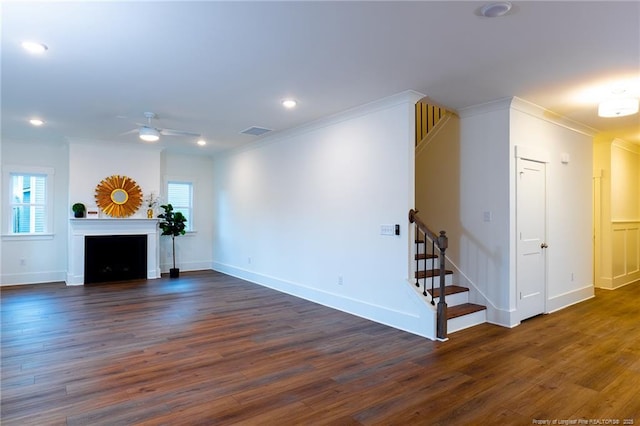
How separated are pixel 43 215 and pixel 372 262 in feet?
21.8

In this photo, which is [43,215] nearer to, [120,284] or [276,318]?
[120,284]

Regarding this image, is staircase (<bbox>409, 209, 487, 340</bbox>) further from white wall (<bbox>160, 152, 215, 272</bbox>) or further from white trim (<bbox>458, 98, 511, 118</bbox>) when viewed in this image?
white wall (<bbox>160, 152, 215, 272</bbox>)

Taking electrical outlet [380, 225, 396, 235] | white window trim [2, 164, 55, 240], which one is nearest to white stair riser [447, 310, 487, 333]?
electrical outlet [380, 225, 396, 235]

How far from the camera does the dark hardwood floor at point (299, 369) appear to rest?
2.50 meters

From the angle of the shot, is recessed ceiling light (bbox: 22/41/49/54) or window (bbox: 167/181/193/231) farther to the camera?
window (bbox: 167/181/193/231)

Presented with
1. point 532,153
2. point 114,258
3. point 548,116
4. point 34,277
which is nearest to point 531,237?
point 532,153

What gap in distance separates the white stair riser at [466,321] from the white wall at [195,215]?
631cm

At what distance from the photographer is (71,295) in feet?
20.0

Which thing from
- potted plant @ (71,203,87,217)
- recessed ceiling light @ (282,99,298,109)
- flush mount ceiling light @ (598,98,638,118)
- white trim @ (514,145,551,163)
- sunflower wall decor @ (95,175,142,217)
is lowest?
potted plant @ (71,203,87,217)

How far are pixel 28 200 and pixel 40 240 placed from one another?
0.80 m

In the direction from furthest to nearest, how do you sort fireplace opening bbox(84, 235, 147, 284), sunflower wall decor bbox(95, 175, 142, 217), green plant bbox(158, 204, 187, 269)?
green plant bbox(158, 204, 187, 269) → sunflower wall decor bbox(95, 175, 142, 217) → fireplace opening bbox(84, 235, 147, 284)

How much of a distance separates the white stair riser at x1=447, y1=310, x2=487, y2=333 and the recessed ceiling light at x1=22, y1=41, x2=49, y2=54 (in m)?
4.69

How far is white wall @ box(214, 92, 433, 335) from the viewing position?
4.43m

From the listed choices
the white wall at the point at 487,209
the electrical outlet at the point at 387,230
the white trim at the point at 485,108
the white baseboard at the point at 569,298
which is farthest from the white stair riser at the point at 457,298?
the white trim at the point at 485,108
